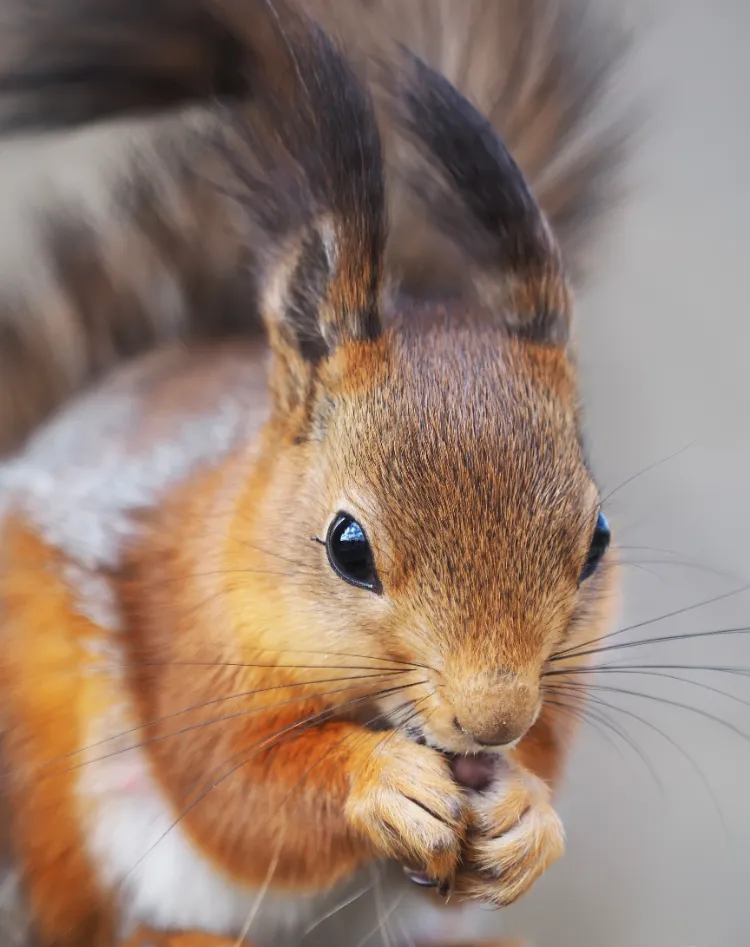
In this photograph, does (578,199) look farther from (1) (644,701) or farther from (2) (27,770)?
(2) (27,770)

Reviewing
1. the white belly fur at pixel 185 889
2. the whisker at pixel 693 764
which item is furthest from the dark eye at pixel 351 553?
the whisker at pixel 693 764

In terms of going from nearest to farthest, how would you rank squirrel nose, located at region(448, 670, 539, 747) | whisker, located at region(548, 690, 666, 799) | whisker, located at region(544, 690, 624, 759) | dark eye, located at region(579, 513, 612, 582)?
squirrel nose, located at region(448, 670, 539, 747) < dark eye, located at region(579, 513, 612, 582) < whisker, located at region(544, 690, 624, 759) < whisker, located at region(548, 690, 666, 799)

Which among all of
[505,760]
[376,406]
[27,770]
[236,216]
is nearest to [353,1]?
[236,216]

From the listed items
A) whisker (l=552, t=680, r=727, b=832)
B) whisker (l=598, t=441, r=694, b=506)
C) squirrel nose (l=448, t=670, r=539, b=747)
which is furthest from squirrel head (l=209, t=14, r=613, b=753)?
whisker (l=552, t=680, r=727, b=832)

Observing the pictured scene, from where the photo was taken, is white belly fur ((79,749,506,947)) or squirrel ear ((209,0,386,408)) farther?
white belly fur ((79,749,506,947))

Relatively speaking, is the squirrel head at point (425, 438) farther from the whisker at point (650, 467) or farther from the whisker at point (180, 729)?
the whisker at point (650, 467)

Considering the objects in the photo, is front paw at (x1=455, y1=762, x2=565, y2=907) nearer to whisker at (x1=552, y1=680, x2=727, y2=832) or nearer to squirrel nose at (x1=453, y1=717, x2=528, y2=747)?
squirrel nose at (x1=453, y1=717, x2=528, y2=747)
